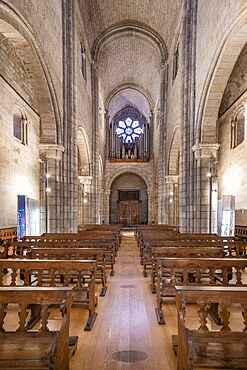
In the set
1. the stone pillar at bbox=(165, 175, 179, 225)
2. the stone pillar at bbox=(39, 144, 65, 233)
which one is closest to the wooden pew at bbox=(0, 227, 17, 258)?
the stone pillar at bbox=(39, 144, 65, 233)

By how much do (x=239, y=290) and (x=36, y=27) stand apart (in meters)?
8.71

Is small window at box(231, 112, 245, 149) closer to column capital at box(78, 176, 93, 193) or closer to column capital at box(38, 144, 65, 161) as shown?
column capital at box(38, 144, 65, 161)

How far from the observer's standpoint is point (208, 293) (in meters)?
2.81

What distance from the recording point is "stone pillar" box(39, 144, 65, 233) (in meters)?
12.0

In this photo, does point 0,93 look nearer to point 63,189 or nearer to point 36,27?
point 36,27

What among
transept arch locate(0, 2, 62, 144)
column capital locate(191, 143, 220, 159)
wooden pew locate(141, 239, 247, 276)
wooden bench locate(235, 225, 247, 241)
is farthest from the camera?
column capital locate(191, 143, 220, 159)

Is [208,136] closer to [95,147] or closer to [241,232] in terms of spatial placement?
[241,232]

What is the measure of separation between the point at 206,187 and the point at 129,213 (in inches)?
753

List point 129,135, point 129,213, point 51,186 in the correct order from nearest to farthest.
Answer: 1. point 51,186
2. point 129,213
3. point 129,135

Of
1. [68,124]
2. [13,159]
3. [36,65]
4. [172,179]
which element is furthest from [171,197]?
[36,65]

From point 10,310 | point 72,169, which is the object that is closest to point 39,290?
point 10,310

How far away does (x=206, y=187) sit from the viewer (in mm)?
12328

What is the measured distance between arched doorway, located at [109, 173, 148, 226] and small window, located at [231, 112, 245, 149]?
18.1 meters

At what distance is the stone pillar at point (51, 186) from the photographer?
12.0m
